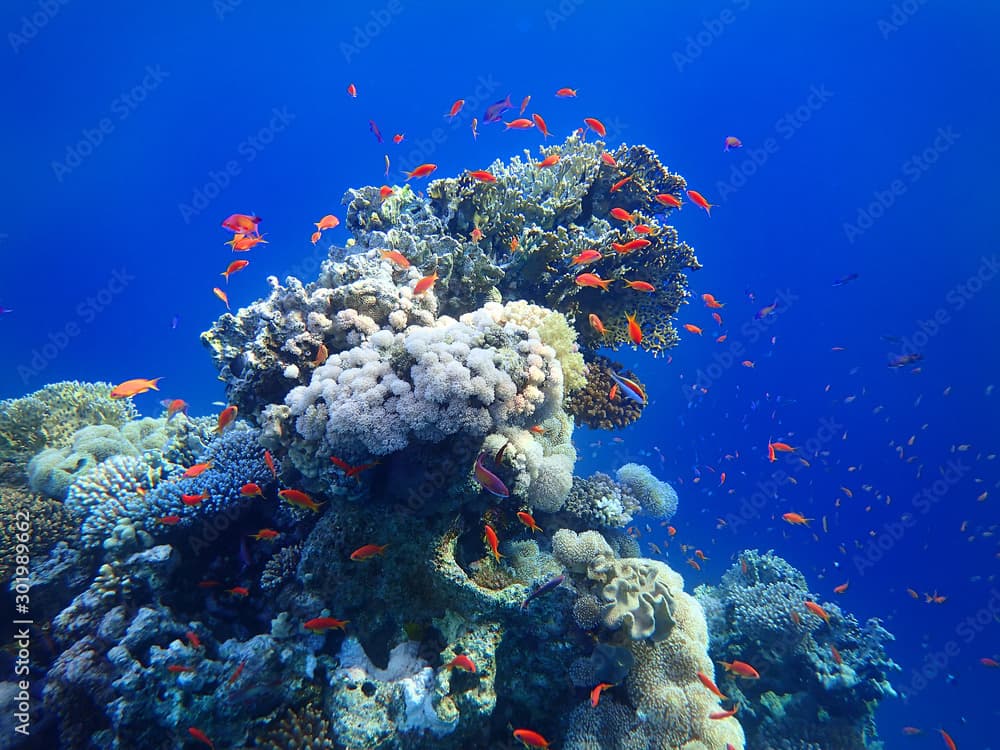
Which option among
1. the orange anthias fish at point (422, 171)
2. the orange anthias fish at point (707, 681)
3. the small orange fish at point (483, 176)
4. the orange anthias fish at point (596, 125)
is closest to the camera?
the orange anthias fish at point (707, 681)

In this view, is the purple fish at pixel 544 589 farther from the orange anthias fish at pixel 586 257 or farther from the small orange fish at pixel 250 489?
the orange anthias fish at pixel 586 257

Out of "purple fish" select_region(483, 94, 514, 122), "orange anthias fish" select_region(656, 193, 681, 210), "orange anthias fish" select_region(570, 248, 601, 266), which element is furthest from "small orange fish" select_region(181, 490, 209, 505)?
"orange anthias fish" select_region(656, 193, 681, 210)

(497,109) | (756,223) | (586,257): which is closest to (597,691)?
(586,257)

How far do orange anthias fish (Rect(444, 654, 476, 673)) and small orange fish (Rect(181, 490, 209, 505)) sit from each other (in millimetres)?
3245

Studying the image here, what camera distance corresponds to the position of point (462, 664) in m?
4.02

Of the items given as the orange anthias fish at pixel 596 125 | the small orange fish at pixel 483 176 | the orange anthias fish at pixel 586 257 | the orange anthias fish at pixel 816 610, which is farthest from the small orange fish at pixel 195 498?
the orange anthias fish at pixel 816 610

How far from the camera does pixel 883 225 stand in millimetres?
55781

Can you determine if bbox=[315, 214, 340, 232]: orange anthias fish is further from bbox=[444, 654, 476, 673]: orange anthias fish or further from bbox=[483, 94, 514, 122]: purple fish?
bbox=[444, 654, 476, 673]: orange anthias fish

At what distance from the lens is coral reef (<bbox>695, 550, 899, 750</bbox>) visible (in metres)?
7.59

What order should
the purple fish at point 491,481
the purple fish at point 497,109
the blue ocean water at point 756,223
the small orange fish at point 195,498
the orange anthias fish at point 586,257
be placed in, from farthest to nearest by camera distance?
the blue ocean water at point 756,223
the purple fish at point 497,109
the orange anthias fish at point 586,257
the small orange fish at point 195,498
the purple fish at point 491,481

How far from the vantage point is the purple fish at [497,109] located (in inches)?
318

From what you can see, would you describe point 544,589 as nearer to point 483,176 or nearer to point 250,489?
point 250,489

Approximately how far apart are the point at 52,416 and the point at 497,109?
32.5ft

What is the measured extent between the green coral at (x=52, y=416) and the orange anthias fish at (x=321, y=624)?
6.88m
